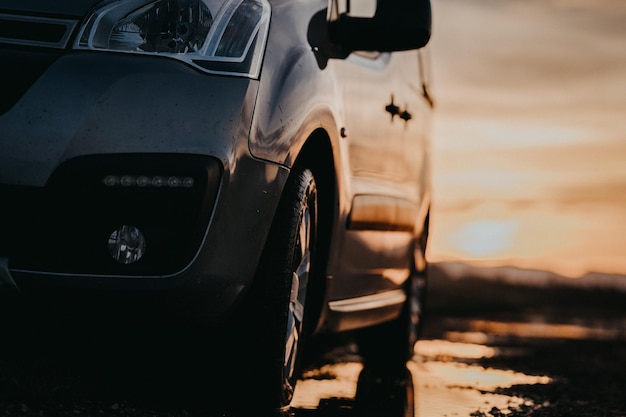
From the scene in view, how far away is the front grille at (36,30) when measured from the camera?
3.63m

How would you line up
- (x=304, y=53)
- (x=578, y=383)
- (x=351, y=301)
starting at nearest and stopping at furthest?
(x=304, y=53) < (x=351, y=301) < (x=578, y=383)

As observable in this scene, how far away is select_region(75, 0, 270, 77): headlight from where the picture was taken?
369cm

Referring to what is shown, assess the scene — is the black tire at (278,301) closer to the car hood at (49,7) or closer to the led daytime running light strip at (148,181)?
the led daytime running light strip at (148,181)

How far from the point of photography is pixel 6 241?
3.56 meters

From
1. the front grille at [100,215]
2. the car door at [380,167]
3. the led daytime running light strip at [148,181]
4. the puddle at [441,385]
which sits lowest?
the puddle at [441,385]

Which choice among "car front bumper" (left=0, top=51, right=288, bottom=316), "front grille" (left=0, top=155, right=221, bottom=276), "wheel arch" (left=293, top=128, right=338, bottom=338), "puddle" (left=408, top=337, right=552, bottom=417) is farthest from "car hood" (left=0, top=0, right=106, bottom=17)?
"puddle" (left=408, top=337, right=552, bottom=417)

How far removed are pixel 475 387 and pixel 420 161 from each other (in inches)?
52.6

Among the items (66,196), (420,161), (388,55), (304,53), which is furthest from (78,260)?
(420,161)

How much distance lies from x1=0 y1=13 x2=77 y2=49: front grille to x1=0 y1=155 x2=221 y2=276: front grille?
392 millimetres

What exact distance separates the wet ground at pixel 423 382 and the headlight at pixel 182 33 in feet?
3.06

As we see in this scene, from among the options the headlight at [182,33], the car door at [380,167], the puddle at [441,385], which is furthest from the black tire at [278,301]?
the puddle at [441,385]

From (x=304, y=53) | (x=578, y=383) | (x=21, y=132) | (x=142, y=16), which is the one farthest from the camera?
(x=578, y=383)

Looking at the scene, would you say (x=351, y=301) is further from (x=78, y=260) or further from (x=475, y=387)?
(x=78, y=260)

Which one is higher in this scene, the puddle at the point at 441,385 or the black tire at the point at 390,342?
the black tire at the point at 390,342
